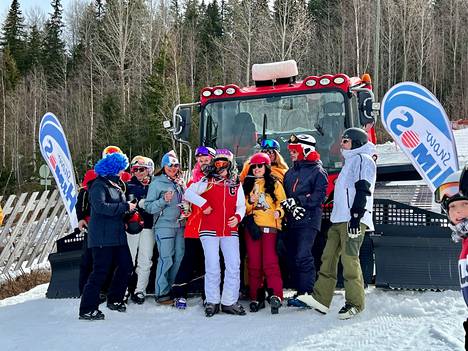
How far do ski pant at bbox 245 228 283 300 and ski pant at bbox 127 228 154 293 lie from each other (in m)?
1.12

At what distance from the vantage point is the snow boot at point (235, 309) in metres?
5.54

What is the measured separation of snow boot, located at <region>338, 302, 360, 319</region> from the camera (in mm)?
5148

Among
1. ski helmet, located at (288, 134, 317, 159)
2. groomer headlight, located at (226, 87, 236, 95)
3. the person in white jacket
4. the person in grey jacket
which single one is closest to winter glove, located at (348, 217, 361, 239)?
the person in white jacket

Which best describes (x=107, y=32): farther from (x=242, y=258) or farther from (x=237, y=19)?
(x=242, y=258)

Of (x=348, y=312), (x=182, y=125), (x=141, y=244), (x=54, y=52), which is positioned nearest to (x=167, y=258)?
(x=141, y=244)

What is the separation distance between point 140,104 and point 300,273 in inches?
1149

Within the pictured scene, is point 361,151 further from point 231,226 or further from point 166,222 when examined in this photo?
point 166,222

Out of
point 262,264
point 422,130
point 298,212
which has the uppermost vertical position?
point 422,130

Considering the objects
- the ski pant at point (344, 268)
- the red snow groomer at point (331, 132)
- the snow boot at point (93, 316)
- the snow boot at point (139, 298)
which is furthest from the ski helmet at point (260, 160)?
the snow boot at point (93, 316)

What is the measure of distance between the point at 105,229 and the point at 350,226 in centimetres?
234

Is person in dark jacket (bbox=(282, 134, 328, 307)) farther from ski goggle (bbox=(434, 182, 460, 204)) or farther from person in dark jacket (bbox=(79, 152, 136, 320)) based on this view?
ski goggle (bbox=(434, 182, 460, 204))

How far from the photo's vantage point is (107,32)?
36.1 metres

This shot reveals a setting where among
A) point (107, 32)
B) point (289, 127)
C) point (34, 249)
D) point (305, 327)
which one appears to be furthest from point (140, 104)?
point (305, 327)

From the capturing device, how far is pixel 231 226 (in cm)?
563
